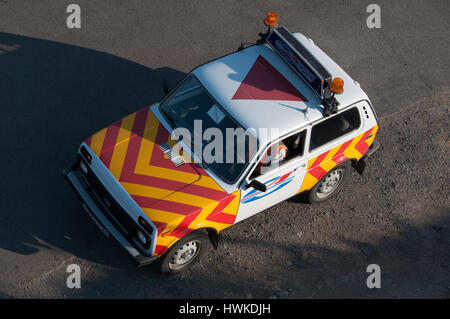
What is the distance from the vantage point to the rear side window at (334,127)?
24.7ft

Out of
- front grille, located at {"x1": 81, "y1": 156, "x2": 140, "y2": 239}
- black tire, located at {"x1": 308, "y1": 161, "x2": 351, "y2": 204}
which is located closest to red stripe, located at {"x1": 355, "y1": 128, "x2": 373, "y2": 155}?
black tire, located at {"x1": 308, "y1": 161, "x2": 351, "y2": 204}

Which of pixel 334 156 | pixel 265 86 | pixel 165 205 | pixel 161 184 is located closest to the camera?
pixel 165 205

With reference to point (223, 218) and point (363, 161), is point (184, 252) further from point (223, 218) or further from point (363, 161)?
point (363, 161)

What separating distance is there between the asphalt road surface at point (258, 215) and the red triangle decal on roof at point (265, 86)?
2.04 meters

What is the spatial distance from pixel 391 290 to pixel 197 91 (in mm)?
4028

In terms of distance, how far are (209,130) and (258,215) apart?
1.92 meters

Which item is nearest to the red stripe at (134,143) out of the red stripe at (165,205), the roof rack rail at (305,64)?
the red stripe at (165,205)

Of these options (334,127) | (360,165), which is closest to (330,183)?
(360,165)

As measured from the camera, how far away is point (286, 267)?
7.98 m

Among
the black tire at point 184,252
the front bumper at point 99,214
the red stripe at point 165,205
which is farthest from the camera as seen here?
the black tire at point 184,252

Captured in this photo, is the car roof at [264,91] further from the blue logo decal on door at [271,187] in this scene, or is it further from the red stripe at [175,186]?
the red stripe at [175,186]

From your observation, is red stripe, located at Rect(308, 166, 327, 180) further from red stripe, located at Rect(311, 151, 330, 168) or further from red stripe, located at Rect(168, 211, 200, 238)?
red stripe, located at Rect(168, 211, 200, 238)

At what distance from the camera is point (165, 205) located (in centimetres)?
689

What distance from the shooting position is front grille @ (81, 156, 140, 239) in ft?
23.1
